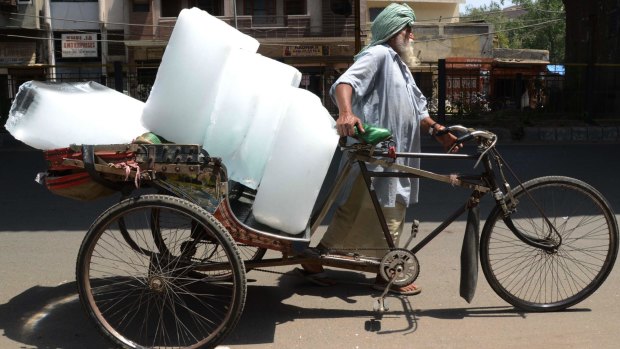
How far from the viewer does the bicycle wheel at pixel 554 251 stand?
3.92 meters

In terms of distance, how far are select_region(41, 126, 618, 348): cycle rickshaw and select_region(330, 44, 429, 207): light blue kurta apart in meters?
0.24

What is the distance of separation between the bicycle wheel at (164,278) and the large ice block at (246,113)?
1.20 ft

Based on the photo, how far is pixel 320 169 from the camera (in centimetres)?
347

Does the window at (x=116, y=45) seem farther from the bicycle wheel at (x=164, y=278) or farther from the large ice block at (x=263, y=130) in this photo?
the large ice block at (x=263, y=130)

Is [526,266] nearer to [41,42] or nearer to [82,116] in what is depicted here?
[82,116]

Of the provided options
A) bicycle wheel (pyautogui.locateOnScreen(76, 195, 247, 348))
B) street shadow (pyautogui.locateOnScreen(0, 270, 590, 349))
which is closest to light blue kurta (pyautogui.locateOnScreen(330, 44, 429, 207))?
street shadow (pyautogui.locateOnScreen(0, 270, 590, 349))

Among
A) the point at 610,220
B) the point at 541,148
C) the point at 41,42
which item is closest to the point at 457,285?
the point at 610,220

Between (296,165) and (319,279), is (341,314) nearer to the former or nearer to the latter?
(319,279)

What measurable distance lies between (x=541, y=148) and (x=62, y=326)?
30.4ft

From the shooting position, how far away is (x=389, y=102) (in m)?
4.10

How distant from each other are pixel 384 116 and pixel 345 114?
0.49 metres

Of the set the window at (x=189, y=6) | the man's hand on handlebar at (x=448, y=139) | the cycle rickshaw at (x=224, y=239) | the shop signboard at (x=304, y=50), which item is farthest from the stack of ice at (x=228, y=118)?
the window at (x=189, y=6)

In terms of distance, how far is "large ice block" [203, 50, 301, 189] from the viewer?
11.3 ft

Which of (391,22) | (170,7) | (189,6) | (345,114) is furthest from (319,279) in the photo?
(170,7)
